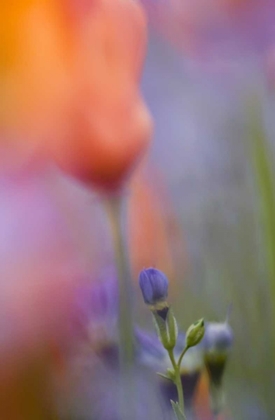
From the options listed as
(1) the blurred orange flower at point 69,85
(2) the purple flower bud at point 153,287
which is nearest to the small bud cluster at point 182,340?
(2) the purple flower bud at point 153,287

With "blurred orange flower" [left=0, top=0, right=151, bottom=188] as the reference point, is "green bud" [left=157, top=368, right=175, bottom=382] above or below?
below

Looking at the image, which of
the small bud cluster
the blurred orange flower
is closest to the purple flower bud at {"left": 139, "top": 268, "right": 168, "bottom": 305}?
the small bud cluster

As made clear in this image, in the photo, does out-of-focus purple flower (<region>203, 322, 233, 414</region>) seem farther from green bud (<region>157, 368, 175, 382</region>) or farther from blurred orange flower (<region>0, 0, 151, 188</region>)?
blurred orange flower (<region>0, 0, 151, 188</region>)

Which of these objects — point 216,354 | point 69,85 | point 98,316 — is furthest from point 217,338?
point 69,85

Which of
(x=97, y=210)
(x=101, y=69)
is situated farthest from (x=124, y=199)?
(x=101, y=69)

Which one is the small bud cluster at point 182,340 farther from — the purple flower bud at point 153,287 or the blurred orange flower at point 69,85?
the blurred orange flower at point 69,85
